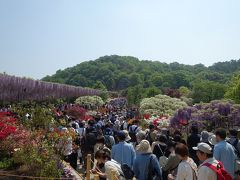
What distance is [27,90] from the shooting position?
46031mm

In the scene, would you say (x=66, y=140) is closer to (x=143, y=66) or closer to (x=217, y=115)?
(x=217, y=115)

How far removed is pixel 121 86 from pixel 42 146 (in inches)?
4538

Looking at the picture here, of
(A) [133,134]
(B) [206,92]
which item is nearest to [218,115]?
(A) [133,134]

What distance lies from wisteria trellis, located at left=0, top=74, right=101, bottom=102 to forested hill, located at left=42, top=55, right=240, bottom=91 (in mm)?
53110

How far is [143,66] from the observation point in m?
146

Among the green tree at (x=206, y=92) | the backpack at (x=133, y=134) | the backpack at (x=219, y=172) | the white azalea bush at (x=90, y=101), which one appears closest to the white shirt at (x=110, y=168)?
the backpack at (x=219, y=172)

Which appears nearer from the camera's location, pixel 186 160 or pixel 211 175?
pixel 211 175

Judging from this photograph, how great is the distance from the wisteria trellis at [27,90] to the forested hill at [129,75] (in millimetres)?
53110

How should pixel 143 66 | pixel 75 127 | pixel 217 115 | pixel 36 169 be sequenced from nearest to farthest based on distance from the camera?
pixel 36 169 → pixel 75 127 → pixel 217 115 → pixel 143 66

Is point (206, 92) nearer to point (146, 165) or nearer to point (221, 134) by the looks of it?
point (221, 134)

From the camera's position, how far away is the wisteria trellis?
4122 cm

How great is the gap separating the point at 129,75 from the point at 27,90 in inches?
3153

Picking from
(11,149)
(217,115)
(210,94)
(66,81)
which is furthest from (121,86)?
(11,149)

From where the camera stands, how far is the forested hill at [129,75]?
112 m
